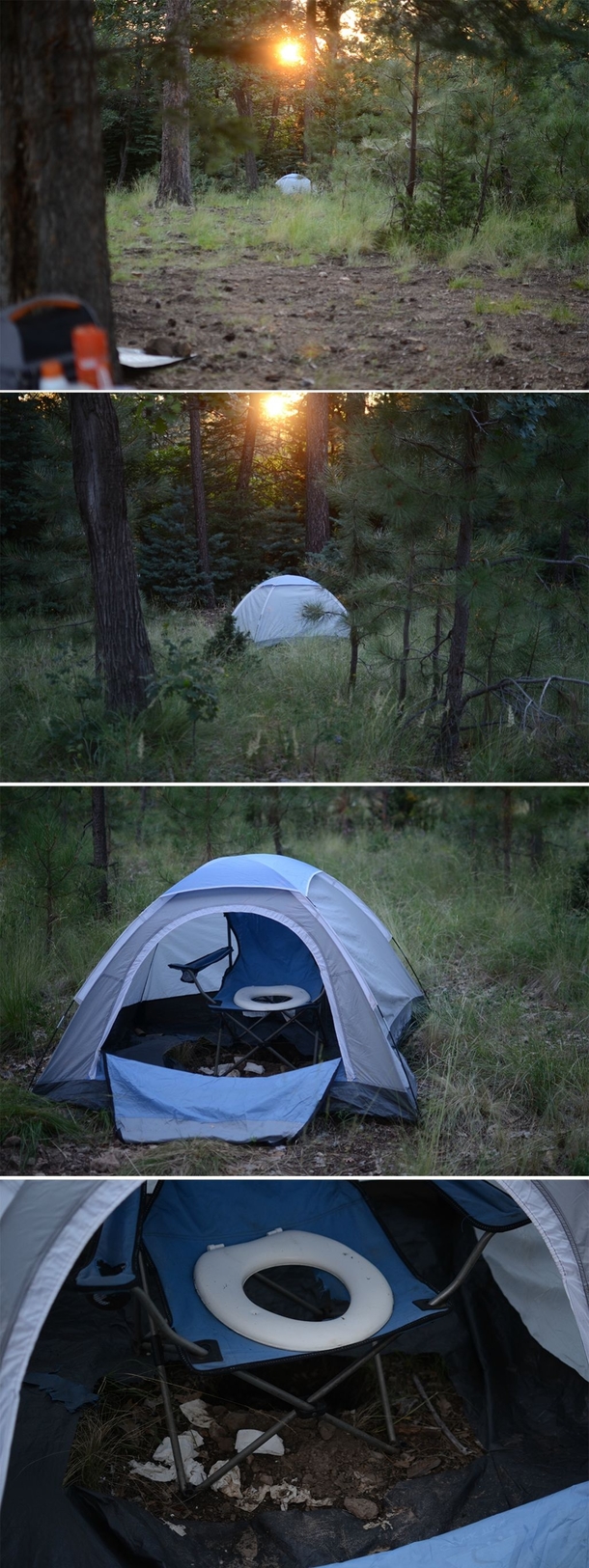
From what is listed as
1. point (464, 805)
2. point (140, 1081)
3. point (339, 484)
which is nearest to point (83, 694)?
point (339, 484)

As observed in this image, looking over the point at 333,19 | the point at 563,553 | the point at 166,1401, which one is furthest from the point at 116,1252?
the point at 333,19

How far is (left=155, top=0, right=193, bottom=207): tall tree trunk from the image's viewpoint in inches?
107

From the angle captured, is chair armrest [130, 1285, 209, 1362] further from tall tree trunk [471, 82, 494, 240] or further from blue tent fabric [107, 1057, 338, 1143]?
tall tree trunk [471, 82, 494, 240]

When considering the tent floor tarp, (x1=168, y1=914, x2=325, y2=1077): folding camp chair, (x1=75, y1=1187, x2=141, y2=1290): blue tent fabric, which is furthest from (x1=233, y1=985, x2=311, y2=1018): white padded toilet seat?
the tent floor tarp

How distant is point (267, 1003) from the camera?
3.86 meters

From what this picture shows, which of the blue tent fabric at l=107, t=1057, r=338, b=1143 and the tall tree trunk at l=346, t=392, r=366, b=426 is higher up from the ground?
the tall tree trunk at l=346, t=392, r=366, b=426

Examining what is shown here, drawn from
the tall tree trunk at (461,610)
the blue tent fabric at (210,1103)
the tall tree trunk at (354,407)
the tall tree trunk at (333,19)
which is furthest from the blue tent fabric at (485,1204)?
the tall tree trunk at (333,19)

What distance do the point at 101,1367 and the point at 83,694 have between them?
2126mm

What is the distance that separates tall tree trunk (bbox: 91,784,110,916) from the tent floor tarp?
1.31m

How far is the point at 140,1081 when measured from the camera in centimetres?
339

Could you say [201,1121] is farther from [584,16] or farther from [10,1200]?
[584,16]

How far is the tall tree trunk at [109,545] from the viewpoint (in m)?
3.05

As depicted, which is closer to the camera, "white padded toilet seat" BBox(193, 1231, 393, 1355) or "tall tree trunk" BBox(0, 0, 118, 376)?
"tall tree trunk" BBox(0, 0, 118, 376)

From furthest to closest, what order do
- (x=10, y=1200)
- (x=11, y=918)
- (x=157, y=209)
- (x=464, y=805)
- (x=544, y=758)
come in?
(x=464, y=805)
(x=11, y=918)
(x=544, y=758)
(x=157, y=209)
(x=10, y=1200)
